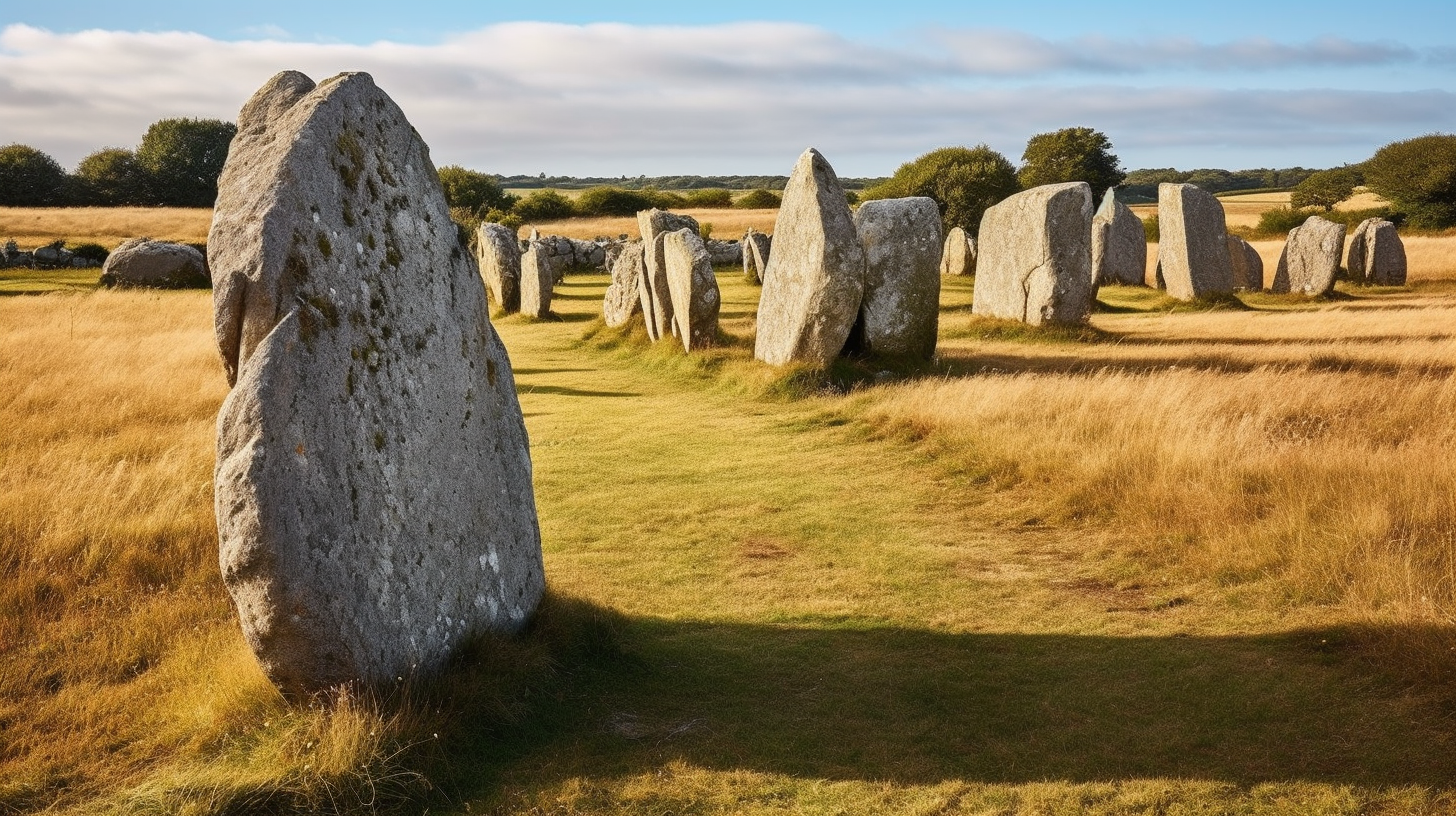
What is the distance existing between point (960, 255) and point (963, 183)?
15188 millimetres

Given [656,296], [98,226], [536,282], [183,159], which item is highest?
[183,159]

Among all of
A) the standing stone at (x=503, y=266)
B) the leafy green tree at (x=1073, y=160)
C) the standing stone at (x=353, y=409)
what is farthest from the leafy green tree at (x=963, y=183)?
the standing stone at (x=353, y=409)

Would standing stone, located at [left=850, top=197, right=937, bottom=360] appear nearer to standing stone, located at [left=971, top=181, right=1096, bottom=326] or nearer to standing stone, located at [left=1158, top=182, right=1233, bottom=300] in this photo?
standing stone, located at [left=971, top=181, right=1096, bottom=326]

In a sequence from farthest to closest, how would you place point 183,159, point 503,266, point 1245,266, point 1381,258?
point 183,159 < point 1381,258 < point 1245,266 < point 503,266

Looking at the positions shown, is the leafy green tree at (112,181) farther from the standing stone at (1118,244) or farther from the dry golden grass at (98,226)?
the standing stone at (1118,244)

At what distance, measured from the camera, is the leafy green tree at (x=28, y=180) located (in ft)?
200

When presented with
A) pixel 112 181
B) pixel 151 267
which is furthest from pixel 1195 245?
pixel 112 181

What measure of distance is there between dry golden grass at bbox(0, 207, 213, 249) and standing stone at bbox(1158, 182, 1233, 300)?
29627 mm

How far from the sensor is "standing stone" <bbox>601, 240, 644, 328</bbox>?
19969 millimetres

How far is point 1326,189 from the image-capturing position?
5641cm

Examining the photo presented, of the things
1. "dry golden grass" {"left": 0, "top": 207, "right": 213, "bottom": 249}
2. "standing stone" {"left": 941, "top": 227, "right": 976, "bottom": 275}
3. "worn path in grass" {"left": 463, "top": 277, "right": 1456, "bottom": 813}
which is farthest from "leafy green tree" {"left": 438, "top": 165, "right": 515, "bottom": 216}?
"worn path in grass" {"left": 463, "top": 277, "right": 1456, "bottom": 813}

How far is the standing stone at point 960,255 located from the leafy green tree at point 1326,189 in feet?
107

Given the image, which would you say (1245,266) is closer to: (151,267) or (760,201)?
(151,267)

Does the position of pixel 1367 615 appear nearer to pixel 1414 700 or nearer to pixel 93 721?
pixel 1414 700
